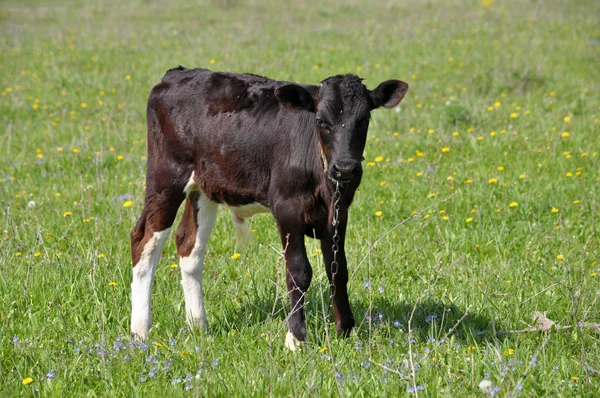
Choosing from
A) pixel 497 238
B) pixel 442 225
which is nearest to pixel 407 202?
pixel 442 225

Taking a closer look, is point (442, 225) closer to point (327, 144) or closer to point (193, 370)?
point (327, 144)

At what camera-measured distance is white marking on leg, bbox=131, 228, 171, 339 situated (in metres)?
5.02

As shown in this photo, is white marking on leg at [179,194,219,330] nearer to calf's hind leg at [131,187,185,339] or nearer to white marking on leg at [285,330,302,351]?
calf's hind leg at [131,187,185,339]

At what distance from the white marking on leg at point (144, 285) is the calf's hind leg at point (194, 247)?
210 millimetres

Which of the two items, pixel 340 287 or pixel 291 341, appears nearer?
pixel 291 341

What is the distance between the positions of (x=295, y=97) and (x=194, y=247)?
148 centimetres

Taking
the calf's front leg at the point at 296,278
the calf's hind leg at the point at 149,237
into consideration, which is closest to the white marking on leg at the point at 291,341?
the calf's front leg at the point at 296,278

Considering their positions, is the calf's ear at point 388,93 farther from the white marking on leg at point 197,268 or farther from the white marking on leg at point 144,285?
the white marking on leg at point 144,285

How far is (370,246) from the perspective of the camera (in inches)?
198

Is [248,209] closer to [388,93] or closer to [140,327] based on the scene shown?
[140,327]

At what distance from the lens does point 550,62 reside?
13.6 meters

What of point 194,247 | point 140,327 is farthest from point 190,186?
point 140,327

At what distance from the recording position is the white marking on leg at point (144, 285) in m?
5.02

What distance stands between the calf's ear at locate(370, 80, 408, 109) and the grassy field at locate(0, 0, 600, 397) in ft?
3.61
